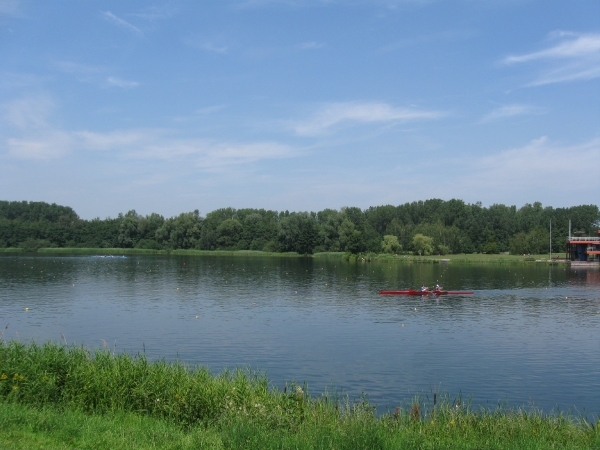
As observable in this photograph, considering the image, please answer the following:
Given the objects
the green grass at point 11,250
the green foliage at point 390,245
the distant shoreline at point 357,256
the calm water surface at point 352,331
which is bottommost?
the calm water surface at point 352,331

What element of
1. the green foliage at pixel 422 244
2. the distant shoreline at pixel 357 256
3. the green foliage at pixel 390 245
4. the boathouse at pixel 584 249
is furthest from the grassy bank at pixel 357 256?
the boathouse at pixel 584 249

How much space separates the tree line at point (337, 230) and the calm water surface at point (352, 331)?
64.9m

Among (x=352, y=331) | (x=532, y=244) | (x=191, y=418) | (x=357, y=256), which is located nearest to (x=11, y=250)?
(x=357, y=256)

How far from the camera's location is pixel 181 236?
131875 mm

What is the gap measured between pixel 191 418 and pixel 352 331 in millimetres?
19116

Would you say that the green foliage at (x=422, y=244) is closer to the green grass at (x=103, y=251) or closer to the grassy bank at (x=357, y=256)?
the grassy bank at (x=357, y=256)

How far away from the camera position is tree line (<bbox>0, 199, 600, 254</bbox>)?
4690 inches

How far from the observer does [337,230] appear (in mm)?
123500

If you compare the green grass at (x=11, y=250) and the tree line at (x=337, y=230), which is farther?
the green grass at (x=11, y=250)

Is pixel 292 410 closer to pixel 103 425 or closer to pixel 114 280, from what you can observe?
pixel 103 425

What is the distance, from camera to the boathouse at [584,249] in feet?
315

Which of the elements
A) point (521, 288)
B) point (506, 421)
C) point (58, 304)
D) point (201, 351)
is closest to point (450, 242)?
point (521, 288)

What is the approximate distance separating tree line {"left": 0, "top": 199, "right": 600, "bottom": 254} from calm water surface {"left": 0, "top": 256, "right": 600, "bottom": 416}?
64.9 m

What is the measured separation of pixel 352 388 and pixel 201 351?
8257mm
